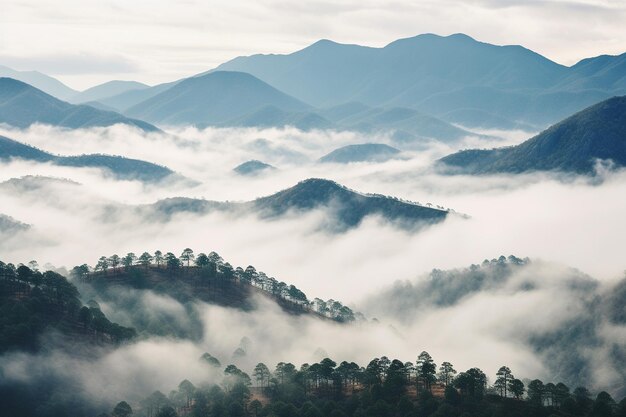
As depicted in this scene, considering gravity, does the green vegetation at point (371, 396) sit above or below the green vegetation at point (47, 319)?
below

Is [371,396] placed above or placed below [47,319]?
below

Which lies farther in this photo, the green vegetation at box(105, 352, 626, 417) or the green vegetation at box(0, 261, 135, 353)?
the green vegetation at box(0, 261, 135, 353)

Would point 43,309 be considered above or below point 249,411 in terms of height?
above

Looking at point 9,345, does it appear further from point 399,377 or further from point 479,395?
point 479,395

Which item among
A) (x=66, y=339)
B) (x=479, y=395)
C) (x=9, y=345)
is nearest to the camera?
(x=479, y=395)

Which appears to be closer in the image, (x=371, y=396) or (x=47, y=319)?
(x=371, y=396)

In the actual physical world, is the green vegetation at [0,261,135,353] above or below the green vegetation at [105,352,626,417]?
above

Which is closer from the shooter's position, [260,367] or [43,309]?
[260,367]

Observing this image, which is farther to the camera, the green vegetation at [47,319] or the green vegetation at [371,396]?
the green vegetation at [47,319]

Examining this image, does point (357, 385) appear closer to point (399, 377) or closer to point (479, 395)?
point (399, 377)

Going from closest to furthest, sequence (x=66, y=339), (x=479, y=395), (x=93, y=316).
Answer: (x=479, y=395) < (x=66, y=339) < (x=93, y=316)

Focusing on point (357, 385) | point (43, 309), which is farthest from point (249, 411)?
point (43, 309)
